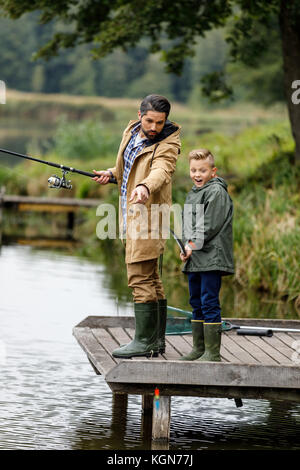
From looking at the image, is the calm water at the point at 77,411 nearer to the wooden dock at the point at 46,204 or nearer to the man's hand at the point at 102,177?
the man's hand at the point at 102,177

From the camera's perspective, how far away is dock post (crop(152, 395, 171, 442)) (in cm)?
586

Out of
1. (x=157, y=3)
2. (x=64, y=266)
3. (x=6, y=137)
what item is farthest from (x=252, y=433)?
(x=6, y=137)

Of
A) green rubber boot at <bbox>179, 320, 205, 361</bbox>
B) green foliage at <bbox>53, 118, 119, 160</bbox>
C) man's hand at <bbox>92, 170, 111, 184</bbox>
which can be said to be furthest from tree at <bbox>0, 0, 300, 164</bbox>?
green foliage at <bbox>53, 118, 119, 160</bbox>

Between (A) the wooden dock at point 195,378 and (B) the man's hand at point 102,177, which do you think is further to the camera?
(B) the man's hand at point 102,177

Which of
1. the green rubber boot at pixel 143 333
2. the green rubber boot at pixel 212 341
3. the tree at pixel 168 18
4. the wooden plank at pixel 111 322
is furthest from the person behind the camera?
the tree at pixel 168 18

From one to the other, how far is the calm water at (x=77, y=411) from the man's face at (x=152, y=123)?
6.58ft

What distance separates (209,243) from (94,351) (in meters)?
1.14

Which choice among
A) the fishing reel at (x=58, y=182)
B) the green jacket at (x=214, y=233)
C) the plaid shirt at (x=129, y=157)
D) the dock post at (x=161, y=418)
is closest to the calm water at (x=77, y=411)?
the dock post at (x=161, y=418)

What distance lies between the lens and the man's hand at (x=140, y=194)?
18.1ft

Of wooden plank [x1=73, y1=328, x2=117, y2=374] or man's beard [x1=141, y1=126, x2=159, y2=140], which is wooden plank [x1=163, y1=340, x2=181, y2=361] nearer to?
wooden plank [x1=73, y1=328, x2=117, y2=374]

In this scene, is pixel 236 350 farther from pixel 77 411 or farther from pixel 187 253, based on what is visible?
pixel 77 411

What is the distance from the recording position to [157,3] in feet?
52.0
